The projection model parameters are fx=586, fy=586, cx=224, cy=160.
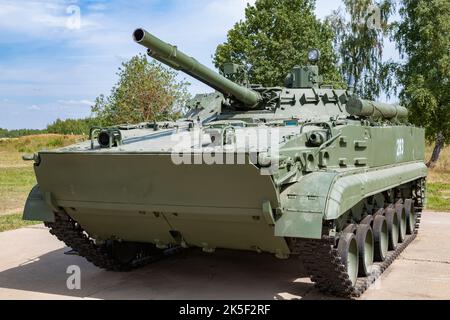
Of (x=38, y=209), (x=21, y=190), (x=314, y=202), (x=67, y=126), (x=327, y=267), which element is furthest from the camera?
(x=67, y=126)

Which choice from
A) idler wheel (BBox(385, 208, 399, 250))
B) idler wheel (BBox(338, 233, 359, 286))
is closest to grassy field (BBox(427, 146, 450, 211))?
idler wheel (BBox(385, 208, 399, 250))

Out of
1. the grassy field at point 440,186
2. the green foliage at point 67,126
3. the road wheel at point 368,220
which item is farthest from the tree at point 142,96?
the green foliage at point 67,126

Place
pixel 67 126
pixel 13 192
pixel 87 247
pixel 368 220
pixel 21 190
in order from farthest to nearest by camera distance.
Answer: pixel 67 126, pixel 21 190, pixel 13 192, pixel 368 220, pixel 87 247

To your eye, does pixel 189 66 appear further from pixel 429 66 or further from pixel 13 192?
pixel 429 66

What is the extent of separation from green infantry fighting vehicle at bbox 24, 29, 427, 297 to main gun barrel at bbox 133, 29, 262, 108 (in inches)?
0.6

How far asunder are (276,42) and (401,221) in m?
15.6

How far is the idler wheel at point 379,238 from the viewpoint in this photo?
7871 mm

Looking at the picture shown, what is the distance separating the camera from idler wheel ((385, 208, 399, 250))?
859 centimetres

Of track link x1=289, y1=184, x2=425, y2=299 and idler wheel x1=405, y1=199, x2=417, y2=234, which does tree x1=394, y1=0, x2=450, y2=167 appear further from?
track link x1=289, y1=184, x2=425, y2=299

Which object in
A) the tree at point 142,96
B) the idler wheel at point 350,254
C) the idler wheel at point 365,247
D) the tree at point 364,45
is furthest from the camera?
the tree at point 364,45

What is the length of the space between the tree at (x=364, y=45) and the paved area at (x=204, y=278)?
19.3 m

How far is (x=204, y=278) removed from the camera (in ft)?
24.6

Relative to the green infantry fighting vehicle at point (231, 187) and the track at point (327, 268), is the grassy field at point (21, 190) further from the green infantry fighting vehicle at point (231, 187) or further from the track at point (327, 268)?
the track at point (327, 268)

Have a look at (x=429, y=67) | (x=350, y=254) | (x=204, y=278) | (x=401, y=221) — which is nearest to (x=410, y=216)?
(x=401, y=221)
